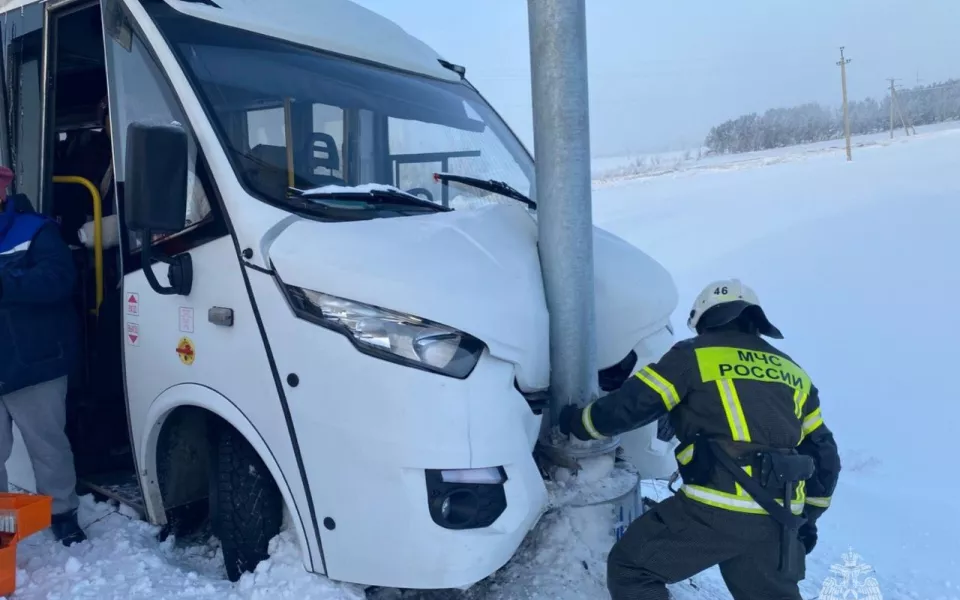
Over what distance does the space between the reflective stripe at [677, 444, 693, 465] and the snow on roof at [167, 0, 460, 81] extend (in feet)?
7.29

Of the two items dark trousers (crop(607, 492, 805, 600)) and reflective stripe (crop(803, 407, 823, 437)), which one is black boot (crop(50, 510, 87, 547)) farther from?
reflective stripe (crop(803, 407, 823, 437))

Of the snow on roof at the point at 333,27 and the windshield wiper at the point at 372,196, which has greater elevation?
the snow on roof at the point at 333,27

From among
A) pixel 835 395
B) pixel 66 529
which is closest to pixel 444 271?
pixel 66 529

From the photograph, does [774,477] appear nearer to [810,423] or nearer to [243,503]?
[810,423]

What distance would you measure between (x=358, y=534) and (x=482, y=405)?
58 centimetres

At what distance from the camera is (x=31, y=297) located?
310 cm

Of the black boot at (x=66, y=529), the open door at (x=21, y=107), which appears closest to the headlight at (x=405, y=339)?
the black boot at (x=66, y=529)

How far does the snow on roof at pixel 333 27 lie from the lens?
3109mm

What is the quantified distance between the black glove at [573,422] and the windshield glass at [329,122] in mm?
1029

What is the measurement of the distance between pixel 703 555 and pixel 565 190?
1353 mm

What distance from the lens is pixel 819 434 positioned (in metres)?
2.71

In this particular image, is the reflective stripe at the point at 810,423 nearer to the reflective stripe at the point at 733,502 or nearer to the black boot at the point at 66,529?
the reflective stripe at the point at 733,502

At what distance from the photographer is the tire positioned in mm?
2783

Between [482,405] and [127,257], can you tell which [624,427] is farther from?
[127,257]
